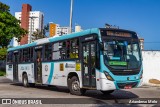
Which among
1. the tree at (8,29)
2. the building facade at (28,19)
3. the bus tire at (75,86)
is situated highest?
the building facade at (28,19)

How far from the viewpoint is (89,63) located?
15.1m

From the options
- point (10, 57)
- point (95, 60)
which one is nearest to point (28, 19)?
point (10, 57)

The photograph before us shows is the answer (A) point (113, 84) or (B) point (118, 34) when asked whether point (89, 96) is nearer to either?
(A) point (113, 84)

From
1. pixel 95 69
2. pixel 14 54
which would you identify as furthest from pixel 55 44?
pixel 14 54

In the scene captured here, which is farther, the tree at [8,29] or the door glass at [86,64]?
the tree at [8,29]

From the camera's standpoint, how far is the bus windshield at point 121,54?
47.0ft

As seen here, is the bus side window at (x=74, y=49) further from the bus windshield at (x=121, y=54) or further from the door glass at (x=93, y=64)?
the bus windshield at (x=121, y=54)

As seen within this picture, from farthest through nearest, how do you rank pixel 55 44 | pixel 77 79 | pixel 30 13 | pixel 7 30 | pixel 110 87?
pixel 30 13 → pixel 7 30 → pixel 55 44 → pixel 77 79 → pixel 110 87

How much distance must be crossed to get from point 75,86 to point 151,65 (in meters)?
13.8

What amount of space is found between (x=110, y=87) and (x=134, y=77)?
1.38 m

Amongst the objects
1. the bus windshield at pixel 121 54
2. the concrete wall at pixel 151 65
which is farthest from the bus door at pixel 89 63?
the concrete wall at pixel 151 65

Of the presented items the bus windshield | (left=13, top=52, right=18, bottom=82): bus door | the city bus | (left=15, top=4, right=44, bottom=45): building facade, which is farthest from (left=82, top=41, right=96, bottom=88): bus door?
(left=15, top=4, right=44, bottom=45): building facade

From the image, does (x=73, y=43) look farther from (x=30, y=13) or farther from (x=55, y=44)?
(x=30, y=13)

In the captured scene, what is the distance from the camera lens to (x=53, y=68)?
1850 cm
